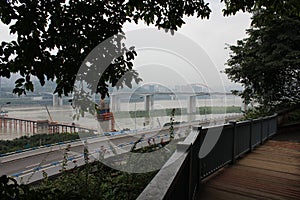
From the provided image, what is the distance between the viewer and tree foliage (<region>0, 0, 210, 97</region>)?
3.81 feet

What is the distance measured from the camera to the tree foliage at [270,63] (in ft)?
31.1

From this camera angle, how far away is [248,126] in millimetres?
→ 5695

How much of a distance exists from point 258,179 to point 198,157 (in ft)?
4.91

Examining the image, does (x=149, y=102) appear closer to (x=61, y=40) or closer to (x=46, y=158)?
(x=46, y=158)

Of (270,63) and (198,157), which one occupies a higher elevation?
(270,63)

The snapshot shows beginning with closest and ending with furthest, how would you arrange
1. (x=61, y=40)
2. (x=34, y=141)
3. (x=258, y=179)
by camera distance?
(x=61, y=40) < (x=258, y=179) < (x=34, y=141)

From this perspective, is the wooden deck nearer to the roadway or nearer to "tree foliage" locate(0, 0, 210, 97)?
the roadway

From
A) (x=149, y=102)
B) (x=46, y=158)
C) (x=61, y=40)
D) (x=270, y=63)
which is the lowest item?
(x=46, y=158)

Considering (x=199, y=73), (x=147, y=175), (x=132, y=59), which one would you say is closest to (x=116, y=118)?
(x=147, y=175)

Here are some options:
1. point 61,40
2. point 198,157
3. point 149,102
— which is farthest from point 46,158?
point 61,40

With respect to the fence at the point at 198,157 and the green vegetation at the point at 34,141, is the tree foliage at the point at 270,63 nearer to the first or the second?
the fence at the point at 198,157

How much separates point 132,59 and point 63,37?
0.56m

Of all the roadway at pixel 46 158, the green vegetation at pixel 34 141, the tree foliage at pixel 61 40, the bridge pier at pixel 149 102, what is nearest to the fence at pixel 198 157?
the tree foliage at pixel 61 40

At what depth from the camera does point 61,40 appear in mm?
1323
